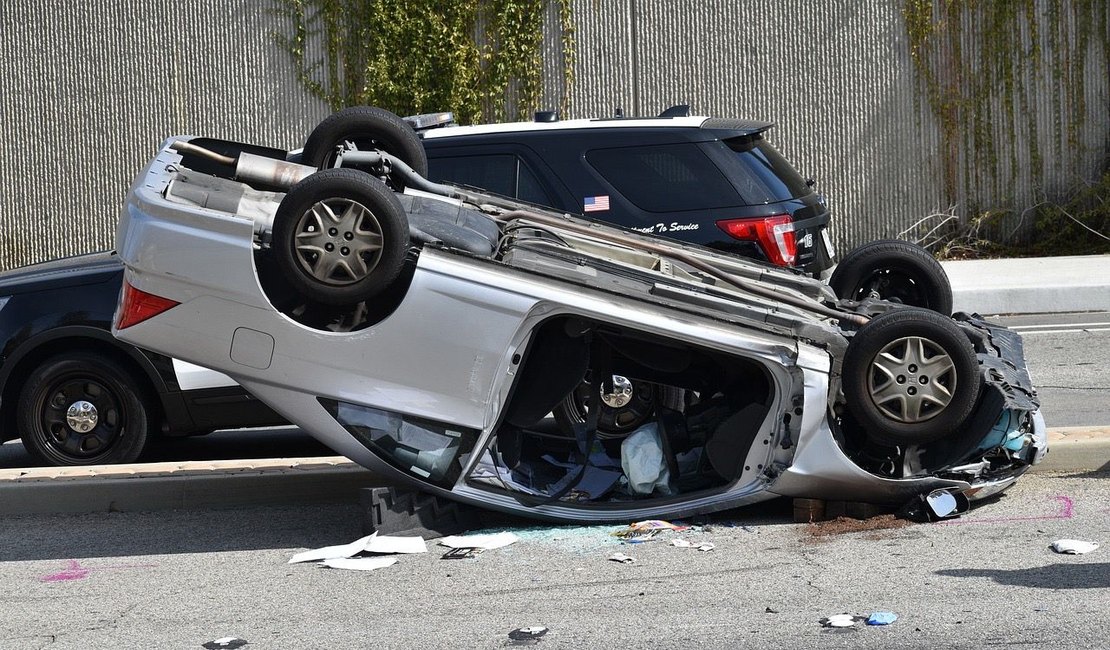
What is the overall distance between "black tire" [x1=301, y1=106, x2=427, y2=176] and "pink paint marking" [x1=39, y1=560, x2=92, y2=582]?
2.45 m

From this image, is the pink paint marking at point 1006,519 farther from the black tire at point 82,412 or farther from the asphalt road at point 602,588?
the black tire at point 82,412

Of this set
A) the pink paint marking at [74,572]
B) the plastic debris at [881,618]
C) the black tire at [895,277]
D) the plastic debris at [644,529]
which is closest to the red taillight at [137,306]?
the pink paint marking at [74,572]

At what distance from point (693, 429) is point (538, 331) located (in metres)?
0.99

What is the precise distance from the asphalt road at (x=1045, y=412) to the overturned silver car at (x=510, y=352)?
2.29m

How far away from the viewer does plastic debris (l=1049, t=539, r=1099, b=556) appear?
17.4ft

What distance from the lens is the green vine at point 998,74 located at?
15.8m

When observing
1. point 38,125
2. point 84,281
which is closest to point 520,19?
point 38,125

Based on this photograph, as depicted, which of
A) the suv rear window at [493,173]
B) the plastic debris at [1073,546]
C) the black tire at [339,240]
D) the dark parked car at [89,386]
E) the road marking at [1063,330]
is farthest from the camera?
the road marking at [1063,330]

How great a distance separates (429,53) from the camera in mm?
16203

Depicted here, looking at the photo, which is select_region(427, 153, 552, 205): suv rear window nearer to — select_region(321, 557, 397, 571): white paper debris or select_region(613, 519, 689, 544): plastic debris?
select_region(613, 519, 689, 544): plastic debris

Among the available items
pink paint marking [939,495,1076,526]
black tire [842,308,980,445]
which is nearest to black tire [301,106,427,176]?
black tire [842,308,980,445]

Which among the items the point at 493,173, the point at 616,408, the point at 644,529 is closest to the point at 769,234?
the point at 493,173

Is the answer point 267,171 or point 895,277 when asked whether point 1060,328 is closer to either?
point 895,277

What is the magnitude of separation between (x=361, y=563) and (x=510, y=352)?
1113mm
